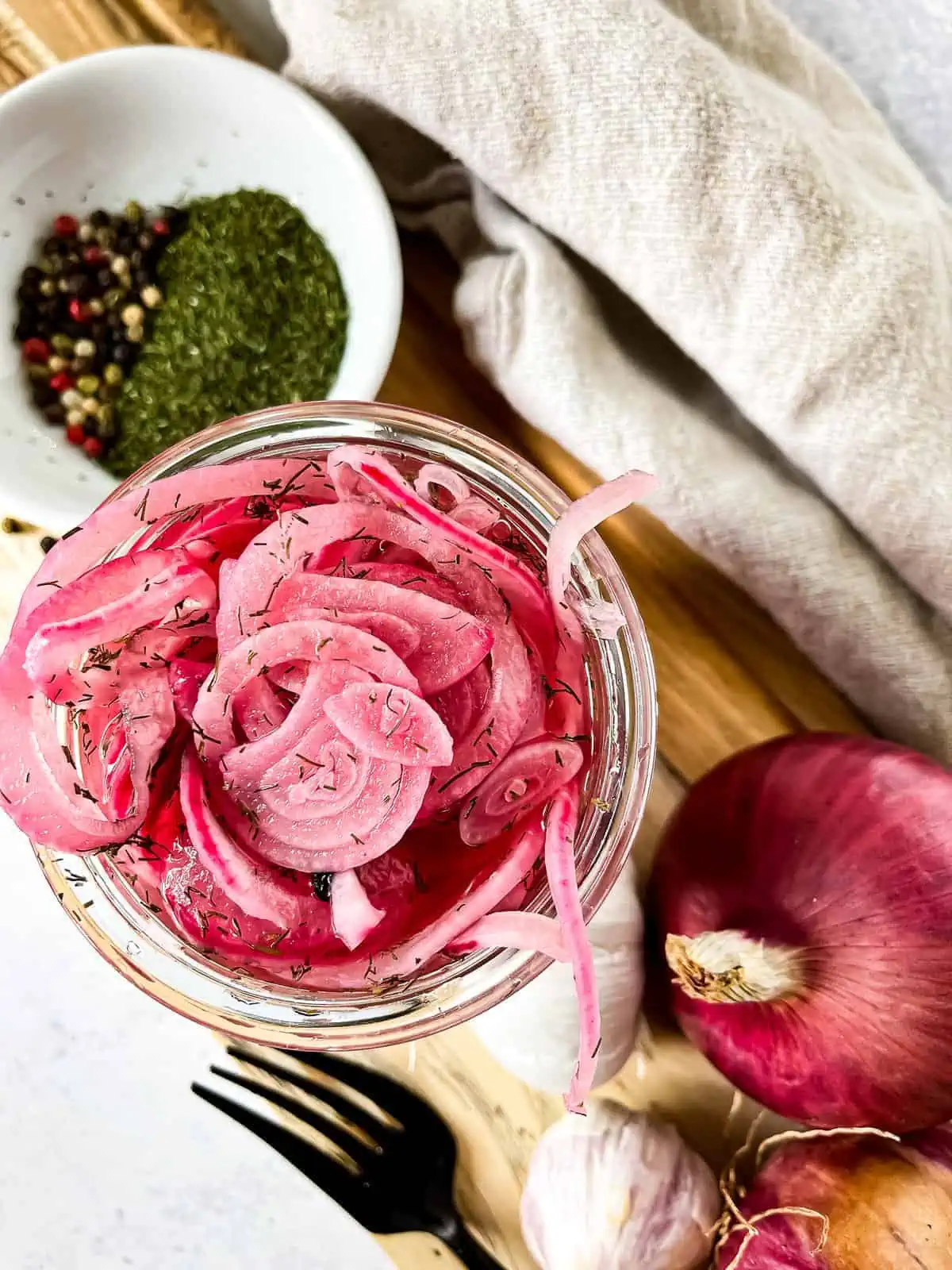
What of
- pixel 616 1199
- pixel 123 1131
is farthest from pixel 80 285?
pixel 616 1199

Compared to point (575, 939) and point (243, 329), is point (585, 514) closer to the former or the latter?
point (575, 939)

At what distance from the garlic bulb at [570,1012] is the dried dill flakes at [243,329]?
1.43 ft

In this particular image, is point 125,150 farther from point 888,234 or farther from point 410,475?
point 888,234

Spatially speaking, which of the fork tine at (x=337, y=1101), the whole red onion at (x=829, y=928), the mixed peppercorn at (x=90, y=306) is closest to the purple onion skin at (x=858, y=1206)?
the whole red onion at (x=829, y=928)

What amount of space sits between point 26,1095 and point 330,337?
652 mm

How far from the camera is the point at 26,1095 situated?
2.88 ft

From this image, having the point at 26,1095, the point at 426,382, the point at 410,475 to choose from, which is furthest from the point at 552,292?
the point at 26,1095

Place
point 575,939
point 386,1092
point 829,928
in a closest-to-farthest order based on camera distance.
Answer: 1. point 575,939
2. point 829,928
3. point 386,1092

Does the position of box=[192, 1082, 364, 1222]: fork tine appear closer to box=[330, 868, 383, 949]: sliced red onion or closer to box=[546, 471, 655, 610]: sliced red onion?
box=[330, 868, 383, 949]: sliced red onion

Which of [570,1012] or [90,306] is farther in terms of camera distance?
[90,306]

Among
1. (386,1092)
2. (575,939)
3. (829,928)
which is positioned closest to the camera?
(575,939)

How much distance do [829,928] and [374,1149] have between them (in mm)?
386

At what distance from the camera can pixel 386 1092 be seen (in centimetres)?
80

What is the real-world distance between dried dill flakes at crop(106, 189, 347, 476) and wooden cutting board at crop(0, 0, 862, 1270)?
0.07 metres
